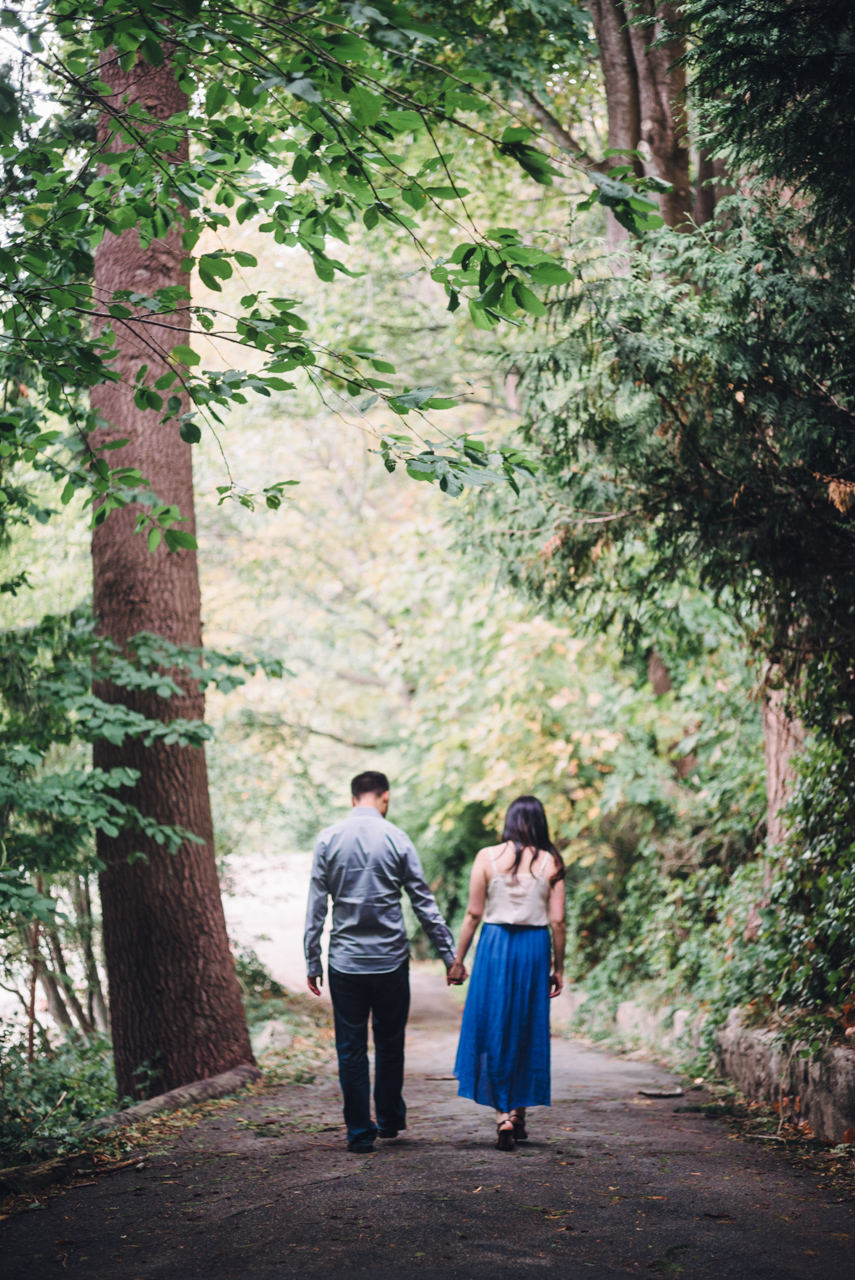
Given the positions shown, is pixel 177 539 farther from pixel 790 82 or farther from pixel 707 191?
pixel 707 191

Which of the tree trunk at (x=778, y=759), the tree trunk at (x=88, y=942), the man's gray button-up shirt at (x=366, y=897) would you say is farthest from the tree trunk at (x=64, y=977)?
the tree trunk at (x=778, y=759)

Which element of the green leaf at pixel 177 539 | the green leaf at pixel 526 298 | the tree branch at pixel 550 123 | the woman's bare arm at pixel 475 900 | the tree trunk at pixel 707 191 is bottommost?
the woman's bare arm at pixel 475 900

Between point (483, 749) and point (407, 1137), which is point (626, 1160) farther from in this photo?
point (483, 749)

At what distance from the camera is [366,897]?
563 cm

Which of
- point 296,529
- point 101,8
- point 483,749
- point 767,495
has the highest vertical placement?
point 296,529

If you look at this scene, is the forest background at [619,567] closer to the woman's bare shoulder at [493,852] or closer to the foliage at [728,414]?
the foliage at [728,414]

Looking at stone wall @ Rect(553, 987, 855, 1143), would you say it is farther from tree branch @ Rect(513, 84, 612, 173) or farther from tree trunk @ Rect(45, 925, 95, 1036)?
tree branch @ Rect(513, 84, 612, 173)

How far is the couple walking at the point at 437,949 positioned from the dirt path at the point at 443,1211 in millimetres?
288

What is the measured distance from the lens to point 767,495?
579 cm

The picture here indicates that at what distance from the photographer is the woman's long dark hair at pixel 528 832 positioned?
6000mm

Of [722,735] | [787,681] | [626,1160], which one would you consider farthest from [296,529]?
[626,1160]

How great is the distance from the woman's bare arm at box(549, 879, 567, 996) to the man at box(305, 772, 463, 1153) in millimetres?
673

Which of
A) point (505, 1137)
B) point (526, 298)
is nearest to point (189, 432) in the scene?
point (526, 298)

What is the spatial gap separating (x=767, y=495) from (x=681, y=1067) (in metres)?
5.02
